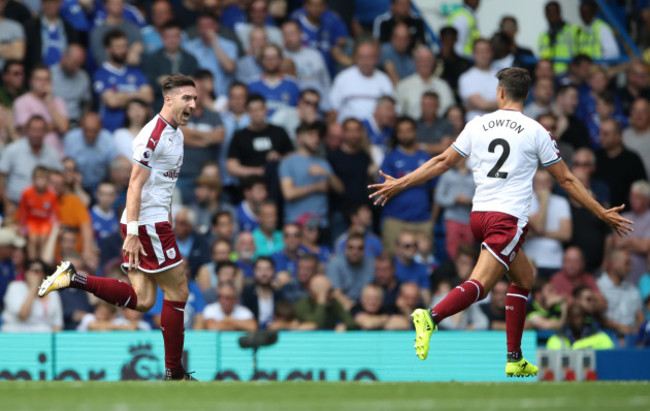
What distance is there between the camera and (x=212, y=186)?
15180 millimetres

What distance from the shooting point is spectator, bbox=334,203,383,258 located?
15.2 m

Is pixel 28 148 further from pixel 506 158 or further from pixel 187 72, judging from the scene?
pixel 506 158

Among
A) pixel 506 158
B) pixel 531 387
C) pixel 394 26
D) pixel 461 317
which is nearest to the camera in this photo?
pixel 531 387

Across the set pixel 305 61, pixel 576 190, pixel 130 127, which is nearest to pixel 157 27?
pixel 130 127

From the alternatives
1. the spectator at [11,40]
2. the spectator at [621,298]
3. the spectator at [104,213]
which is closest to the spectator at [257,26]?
the spectator at [11,40]

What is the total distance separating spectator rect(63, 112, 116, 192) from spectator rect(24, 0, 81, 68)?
51.8 inches

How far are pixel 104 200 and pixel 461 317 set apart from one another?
15.2 ft

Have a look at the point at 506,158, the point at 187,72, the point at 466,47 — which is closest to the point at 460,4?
the point at 466,47

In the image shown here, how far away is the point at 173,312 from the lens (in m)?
9.92

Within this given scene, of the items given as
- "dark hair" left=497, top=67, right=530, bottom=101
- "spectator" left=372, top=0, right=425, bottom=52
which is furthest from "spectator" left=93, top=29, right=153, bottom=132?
"dark hair" left=497, top=67, right=530, bottom=101

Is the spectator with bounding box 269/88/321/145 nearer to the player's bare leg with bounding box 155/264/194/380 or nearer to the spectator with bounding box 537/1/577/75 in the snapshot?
the spectator with bounding box 537/1/577/75

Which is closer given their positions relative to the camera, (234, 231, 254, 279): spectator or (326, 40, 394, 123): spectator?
(234, 231, 254, 279): spectator

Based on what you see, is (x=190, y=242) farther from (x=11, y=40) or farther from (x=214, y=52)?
(x=11, y=40)

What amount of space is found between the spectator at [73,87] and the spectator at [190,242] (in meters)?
2.34
